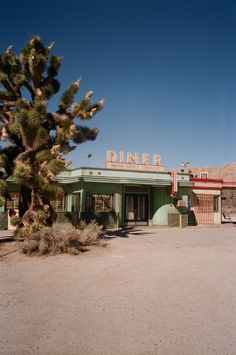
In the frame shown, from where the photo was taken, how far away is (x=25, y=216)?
11.5 metres

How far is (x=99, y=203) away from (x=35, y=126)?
953cm

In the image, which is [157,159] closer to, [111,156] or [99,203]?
[111,156]

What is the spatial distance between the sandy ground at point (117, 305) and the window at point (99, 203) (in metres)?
9.65

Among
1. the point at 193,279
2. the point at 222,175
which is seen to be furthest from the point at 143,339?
the point at 222,175

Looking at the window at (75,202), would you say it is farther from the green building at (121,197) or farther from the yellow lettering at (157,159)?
the yellow lettering at (157,159)

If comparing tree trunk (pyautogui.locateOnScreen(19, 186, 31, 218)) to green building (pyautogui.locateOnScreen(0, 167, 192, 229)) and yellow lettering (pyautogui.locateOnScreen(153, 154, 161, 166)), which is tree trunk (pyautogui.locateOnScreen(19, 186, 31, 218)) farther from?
yellow lettering (pyautogui.locateOnScreen(153, 154, 161, 166))

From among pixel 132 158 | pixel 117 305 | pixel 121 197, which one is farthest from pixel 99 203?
pixel 117 305

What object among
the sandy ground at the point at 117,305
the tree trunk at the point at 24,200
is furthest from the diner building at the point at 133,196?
the sandy ground at the point at 117,305

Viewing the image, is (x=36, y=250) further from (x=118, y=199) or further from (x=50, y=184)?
(x=118, y=199)

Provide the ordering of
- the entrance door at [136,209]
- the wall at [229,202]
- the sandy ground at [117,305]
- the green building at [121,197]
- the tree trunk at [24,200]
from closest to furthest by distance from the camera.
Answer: the sandy ground at [117,305] → the tree trunk at [24,200] → the green building at [121,197] → the entrance door at [136,209] → the wall at [229,202]

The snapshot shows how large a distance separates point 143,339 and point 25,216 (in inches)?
332

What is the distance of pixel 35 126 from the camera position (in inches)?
424

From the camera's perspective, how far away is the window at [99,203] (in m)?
19.2

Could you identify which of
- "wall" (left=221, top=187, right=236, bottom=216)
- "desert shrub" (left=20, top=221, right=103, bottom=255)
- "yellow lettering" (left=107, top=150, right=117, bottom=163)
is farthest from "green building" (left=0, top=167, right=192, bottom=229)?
"wall" (left=221, top=187, right=236, bottom=216)
